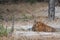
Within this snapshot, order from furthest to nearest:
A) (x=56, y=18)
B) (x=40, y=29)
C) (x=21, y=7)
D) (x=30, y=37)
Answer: (x=21, y=7)
(x=56, y=18)
(x=40, y=29)
(x=30, y=37)

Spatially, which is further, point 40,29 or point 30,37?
point 40,29

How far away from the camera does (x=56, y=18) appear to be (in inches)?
424

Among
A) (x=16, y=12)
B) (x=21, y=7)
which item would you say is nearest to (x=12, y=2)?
(x=21, y=7)

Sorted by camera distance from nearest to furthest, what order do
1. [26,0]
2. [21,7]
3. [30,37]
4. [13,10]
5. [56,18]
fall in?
[30,37], [56,18], [13,10], [21,7], [26,0]

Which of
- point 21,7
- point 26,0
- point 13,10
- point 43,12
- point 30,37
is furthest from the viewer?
point 26,0

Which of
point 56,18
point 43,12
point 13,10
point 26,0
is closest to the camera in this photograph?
point 56,18

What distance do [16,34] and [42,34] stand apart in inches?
23.3

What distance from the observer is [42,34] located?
5562 mm

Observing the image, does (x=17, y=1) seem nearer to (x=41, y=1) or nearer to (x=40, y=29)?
(x=41, y=1)

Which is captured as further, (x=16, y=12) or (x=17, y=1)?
(x=17, y=1)

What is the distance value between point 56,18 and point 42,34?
5308 mm

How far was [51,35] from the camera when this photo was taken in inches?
216

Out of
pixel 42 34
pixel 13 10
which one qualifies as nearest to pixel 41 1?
pixel 13 10

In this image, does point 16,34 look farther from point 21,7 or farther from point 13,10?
point 21,7
